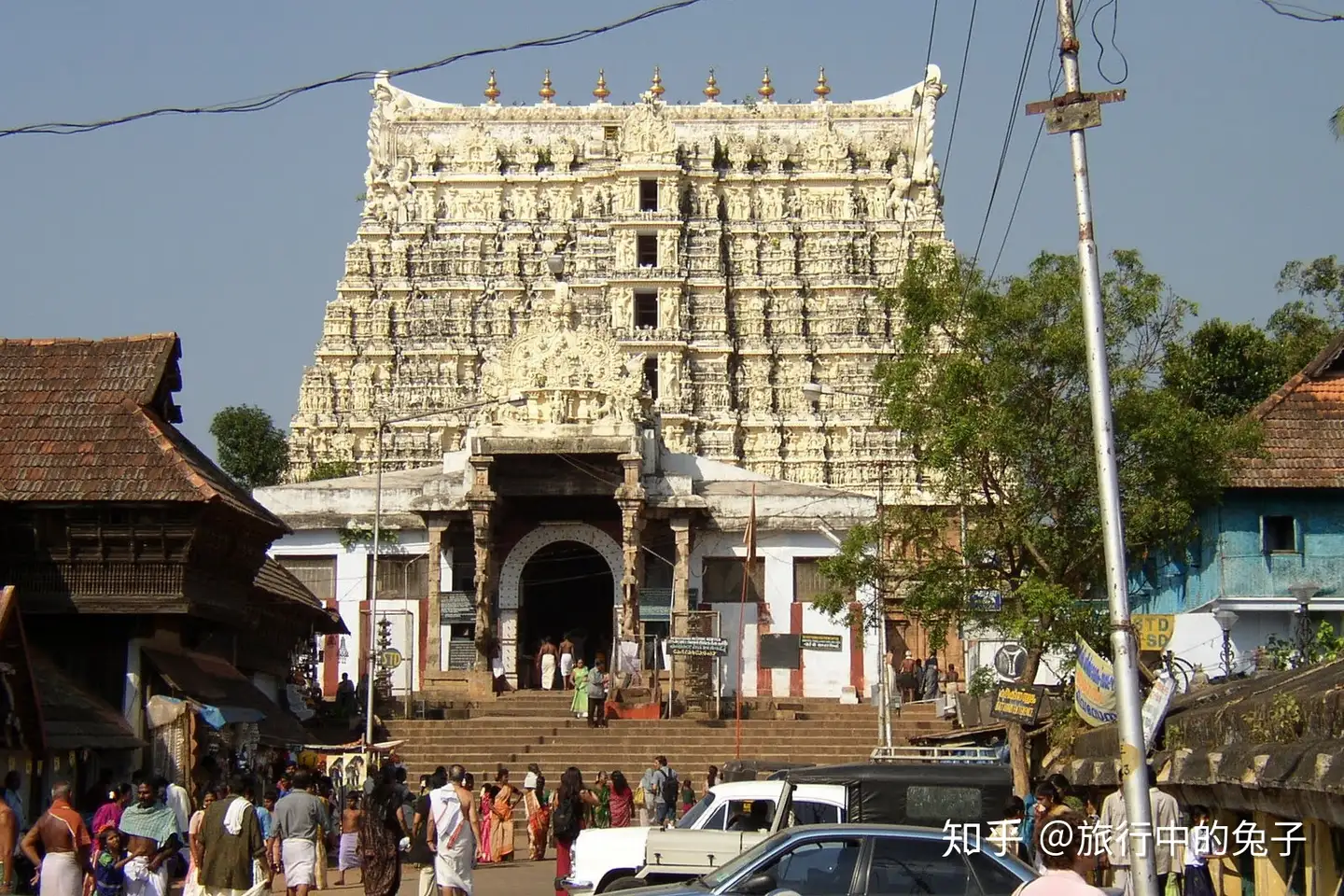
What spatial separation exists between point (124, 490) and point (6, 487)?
1.51 m

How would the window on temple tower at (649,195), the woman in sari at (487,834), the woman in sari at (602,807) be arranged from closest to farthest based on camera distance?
1. the woman in sari at (487,834)
2. the woman in sari at (602,807)
3. the window on temple tower at (649,195)

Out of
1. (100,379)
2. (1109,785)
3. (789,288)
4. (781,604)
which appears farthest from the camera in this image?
(789,288)

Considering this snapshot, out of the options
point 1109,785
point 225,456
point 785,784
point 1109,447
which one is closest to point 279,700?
point 1109,785

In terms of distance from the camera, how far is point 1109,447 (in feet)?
50.6

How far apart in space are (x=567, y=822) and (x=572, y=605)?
26.2 meters

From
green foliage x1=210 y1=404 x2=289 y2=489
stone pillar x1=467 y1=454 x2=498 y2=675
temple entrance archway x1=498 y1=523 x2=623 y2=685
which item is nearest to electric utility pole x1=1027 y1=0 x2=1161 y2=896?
stone pillar x1=467 y1=454 x2=498 y2=675

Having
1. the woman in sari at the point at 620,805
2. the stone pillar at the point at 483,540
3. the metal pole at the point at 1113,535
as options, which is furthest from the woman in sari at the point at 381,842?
the stone pillar at the point at 483,540

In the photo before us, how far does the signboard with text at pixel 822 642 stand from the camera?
39812 mm

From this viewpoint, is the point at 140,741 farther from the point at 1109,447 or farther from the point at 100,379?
the point at 1109,447

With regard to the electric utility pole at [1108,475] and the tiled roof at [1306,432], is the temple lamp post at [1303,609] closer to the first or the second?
the tiled roof at [1306,432]

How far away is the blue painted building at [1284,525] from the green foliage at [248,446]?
4968 cm

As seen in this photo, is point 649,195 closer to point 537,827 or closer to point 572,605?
point 572,605

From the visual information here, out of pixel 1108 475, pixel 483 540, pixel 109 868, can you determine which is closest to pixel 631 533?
pixel 483 540

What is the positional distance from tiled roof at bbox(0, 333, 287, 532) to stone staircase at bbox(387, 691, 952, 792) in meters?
8.97
